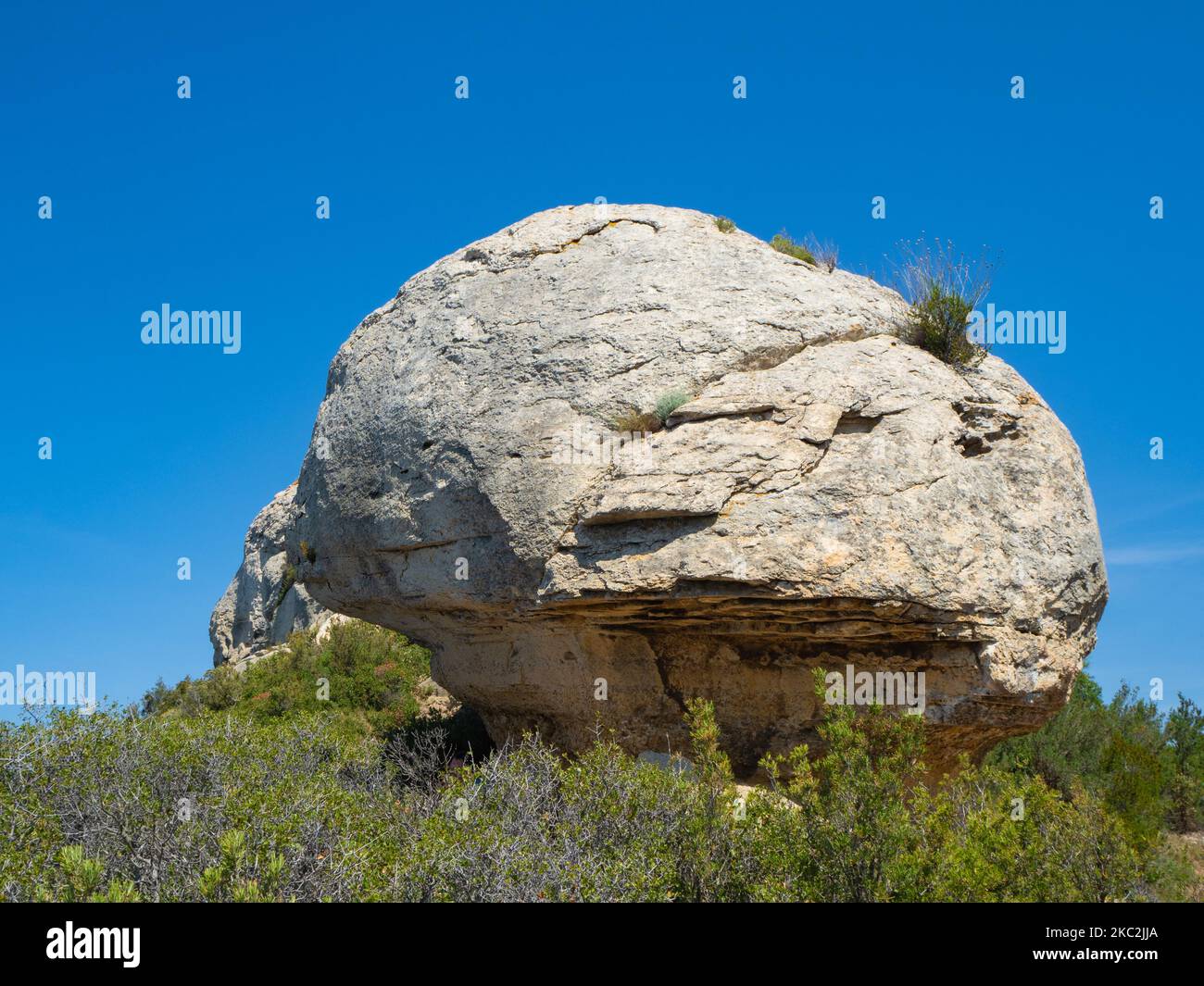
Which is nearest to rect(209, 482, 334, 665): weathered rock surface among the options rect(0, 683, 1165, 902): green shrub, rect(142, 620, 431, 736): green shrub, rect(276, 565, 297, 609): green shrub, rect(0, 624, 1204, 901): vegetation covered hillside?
rect(276, 565, 297, 609): green shrub

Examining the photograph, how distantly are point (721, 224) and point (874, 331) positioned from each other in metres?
2.12

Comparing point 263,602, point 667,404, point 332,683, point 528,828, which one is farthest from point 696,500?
point 263,602

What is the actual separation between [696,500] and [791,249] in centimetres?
381

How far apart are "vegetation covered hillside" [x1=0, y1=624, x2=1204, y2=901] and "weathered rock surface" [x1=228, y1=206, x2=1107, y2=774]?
0.89 m

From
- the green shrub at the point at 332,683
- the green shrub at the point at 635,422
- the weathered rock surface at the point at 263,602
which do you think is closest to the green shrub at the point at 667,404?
the green shrub at the point at 635,422

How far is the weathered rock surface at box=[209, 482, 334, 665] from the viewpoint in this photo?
24.5 m

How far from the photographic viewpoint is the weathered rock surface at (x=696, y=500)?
924 centimetres

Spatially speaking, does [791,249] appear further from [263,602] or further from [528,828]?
[263,602]

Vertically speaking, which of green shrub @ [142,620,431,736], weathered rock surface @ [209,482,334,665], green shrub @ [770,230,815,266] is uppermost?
green shrub @ [770,230,815,266]

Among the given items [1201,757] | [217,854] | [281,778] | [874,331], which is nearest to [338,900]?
[217,854]

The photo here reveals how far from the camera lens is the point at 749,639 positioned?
10.5 metres

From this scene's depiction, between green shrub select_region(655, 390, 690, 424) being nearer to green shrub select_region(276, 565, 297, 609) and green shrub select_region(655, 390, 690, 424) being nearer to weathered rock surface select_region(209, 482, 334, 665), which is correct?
weathered rock surface select_region(209, 482, 334, 665)
